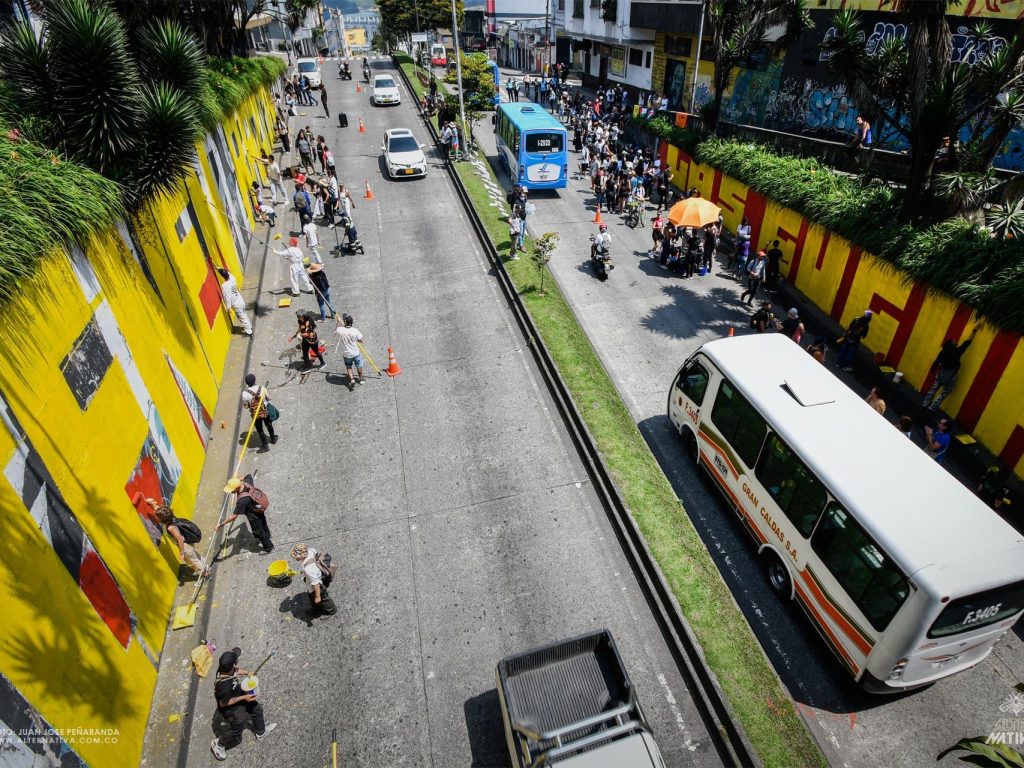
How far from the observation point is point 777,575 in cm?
944

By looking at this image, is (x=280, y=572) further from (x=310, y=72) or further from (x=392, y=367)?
(x=310, y=72)

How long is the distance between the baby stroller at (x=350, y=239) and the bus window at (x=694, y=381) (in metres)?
13.6

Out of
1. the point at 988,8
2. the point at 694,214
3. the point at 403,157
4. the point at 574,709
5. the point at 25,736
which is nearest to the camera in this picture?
the point at 25,736

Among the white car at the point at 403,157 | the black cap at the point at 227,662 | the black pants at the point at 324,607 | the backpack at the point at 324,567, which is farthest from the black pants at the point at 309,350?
the white car at the point at 403,157

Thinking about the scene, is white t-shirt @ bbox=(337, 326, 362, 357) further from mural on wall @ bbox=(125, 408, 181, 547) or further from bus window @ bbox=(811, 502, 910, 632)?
bus window @ bbox=(811, 502, 910, 632)

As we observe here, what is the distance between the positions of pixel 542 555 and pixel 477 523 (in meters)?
1.41

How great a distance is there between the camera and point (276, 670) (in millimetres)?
8211

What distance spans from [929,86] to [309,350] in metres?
17.0

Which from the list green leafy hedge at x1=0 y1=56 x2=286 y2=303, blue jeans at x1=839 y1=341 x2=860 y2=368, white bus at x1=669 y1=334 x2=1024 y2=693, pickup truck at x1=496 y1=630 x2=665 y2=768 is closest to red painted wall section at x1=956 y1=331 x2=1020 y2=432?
blue jeans at x1=839 y1=341 x2=860 y2=368

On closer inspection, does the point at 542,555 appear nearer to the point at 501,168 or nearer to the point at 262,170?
the point at 262,170

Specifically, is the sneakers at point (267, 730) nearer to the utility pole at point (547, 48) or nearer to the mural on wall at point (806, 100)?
the mural on wall at point (806, 100)

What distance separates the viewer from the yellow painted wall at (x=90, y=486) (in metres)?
5.84

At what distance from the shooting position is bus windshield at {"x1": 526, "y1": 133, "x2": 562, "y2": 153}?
24.9 metres

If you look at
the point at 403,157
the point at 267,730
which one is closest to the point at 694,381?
the point at 267,730
